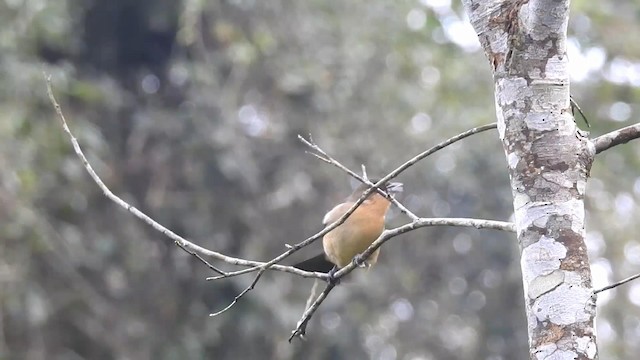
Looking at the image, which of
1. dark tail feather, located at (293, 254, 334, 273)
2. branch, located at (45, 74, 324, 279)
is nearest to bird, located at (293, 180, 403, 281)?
dark tail feather, located at (293, 254, 334, 273)

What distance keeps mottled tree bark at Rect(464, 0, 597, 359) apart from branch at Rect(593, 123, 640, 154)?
22mm

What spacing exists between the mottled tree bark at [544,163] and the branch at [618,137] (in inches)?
0.9

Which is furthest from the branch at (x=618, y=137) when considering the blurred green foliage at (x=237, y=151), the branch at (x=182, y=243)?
the blurred green foliage at (x=237, y=151)

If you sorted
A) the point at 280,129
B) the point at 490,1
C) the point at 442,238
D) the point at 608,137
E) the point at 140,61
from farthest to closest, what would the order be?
the point at 442,238 < the point at 140,61 < the point at 280,129 < the point at 490,1 < the point at 608,137

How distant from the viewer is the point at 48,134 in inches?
240

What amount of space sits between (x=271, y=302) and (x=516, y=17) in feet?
16.2

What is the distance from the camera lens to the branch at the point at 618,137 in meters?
1.99

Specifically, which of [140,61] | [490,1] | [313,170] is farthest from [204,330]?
[490,1]

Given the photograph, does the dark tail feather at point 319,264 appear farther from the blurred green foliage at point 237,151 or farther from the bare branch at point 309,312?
the blurred green foliage at point 237,151

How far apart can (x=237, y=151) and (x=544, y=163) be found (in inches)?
204

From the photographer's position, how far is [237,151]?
23.3ft

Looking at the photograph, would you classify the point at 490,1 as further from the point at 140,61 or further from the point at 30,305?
the point at 140,61

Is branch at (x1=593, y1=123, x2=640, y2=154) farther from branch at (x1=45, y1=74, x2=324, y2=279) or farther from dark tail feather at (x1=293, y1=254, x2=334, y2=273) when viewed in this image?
dark tail feather at (x1=293, y1=254, x2=334, y2=273)

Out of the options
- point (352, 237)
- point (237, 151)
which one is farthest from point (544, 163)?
point (237, 151)
